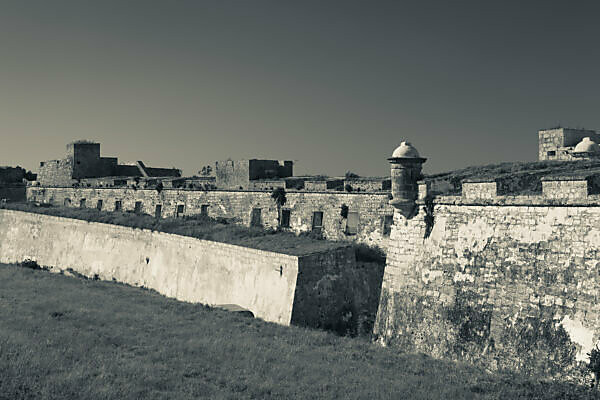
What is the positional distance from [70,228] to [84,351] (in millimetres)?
20013

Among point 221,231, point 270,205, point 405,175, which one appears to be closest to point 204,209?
point 270,205

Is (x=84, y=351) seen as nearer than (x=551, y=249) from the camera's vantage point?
No

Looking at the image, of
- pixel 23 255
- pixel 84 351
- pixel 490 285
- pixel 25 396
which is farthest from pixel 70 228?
pixel 490 285

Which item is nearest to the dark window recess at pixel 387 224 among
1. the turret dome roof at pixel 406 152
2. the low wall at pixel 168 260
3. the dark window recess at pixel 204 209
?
the low wall at pixel 168 260

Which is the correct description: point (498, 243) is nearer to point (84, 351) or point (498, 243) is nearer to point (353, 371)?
point (353, 371)

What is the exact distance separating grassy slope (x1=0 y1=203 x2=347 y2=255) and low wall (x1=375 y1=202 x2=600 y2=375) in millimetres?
3719

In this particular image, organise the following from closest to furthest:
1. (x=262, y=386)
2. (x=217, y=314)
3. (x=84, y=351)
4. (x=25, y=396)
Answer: (x=25, y=396)
(x=262, y=386)
(x=84, y=351)
(x=217, y=314)

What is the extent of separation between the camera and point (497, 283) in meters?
Result: 14.1

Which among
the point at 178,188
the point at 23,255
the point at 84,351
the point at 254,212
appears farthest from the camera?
the point at 23,255

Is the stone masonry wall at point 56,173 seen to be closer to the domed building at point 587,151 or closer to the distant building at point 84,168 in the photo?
the distant building at point 84,168

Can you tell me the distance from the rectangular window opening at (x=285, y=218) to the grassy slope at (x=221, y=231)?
118 centimetres

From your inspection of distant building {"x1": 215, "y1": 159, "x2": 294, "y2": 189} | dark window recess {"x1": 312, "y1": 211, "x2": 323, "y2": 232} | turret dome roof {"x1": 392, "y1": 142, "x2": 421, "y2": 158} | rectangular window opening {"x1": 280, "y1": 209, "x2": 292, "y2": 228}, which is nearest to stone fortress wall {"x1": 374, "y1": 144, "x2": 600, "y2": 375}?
turret dome roof {"x1": 392, "y1": 142, "x2": 421, "y2": 158}

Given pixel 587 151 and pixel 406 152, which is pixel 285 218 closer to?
pixel 406 152

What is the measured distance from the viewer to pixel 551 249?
13031 mm
